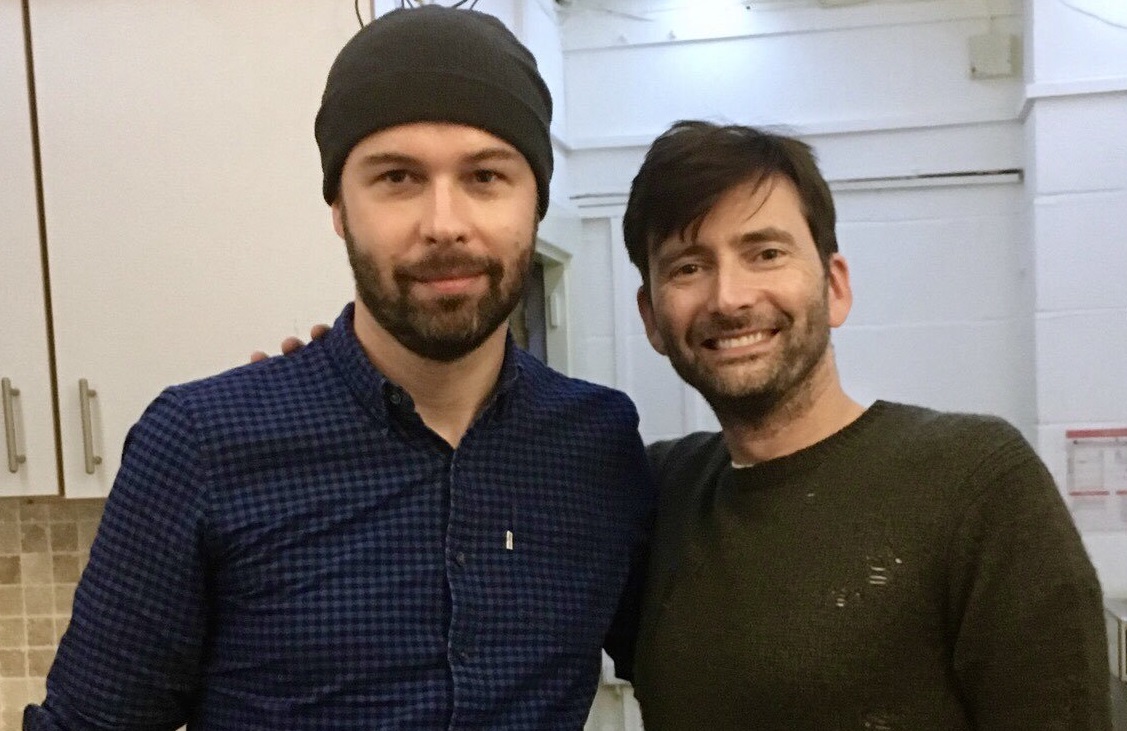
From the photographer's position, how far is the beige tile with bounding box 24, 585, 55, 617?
192cm

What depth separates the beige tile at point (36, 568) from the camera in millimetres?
1913

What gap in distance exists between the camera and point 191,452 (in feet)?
3.26

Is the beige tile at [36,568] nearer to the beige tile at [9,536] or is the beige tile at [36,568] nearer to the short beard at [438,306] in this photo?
the beige tile at [9,536]

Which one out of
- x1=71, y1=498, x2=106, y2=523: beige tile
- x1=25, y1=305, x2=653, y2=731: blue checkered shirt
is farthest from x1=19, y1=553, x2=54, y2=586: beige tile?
x1=25, y1=305, x2=653, y2=731: blue checkered shirt

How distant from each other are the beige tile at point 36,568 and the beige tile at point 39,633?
0.08 metres

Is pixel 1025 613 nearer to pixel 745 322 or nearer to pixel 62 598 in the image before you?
pixel 745 322

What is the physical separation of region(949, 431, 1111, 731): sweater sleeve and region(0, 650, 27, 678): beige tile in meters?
1.89

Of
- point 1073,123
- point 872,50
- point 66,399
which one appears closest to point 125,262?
point 66,399

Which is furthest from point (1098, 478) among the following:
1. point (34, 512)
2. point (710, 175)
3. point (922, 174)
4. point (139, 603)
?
point (34, 512)

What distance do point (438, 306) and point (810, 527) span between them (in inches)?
20.0

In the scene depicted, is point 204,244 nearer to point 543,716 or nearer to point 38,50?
point 38,50

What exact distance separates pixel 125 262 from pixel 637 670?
107 cm

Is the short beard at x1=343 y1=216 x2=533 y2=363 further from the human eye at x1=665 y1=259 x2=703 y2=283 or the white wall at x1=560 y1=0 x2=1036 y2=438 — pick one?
the white wall at x1=560 y1=0 x2=1036 y2=438

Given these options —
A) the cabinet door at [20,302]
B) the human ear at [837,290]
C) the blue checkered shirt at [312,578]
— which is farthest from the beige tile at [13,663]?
the human ear at [837,290]
